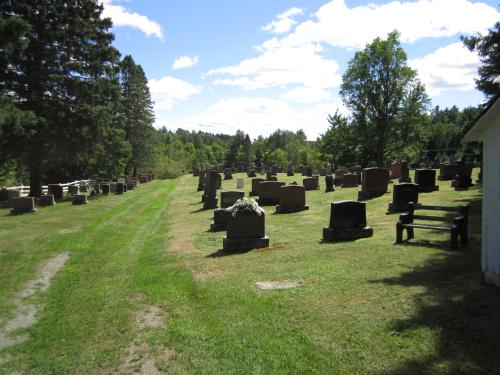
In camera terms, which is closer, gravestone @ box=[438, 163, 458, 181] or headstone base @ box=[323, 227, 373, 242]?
headstone base @ box=[323, 227, 373, 242]

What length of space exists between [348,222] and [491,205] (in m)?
5.63

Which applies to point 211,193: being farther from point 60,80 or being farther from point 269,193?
point 60,80

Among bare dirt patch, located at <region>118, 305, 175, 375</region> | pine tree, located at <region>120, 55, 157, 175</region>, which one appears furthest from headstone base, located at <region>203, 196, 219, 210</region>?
pine tree, located at <region>120, 55, 157, 175</region>

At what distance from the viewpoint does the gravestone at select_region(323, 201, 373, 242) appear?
13.1m

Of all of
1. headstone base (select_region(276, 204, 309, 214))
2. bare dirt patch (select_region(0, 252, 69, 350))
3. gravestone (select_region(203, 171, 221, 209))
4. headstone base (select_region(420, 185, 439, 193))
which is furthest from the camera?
gravestone (select_region(203, 171, 221, 209))

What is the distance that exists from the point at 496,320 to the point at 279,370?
295cm

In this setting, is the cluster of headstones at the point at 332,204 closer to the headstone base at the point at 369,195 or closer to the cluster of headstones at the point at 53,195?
the headstone base at the point at 369,195

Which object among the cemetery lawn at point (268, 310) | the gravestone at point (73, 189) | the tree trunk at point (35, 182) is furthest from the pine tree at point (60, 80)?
the cemetery lawn at point (268, 310)

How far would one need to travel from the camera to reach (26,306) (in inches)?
392

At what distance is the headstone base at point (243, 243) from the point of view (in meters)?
13.3

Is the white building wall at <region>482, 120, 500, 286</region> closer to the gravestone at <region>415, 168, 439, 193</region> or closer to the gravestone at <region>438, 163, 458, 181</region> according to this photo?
the gravestone at <region>415, 168, 439, 193</region>

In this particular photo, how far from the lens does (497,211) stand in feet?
24.8

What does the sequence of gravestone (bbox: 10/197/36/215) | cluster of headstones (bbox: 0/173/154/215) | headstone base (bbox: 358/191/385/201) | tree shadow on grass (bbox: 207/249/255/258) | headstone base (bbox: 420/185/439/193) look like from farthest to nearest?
cluster of headstones (bbox: 0/173/154/215)
gravestone (bbox: 10/197/36/215)
headstone base (bbox: 358/191/385/201)
headstone base (bbox: 420/185/439/193)
tree shadow on grass (bbox: 207/249/255/258)

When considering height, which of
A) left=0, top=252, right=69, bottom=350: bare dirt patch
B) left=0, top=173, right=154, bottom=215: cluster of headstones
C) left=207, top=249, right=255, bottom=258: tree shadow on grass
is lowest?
left=0, top=252, right=69, bottom=350: bare dirt patch
